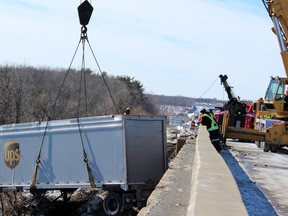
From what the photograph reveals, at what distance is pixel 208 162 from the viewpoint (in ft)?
24.3

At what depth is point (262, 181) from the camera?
10438 millimetres

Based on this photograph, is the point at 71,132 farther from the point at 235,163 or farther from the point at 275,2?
the point at 275,2

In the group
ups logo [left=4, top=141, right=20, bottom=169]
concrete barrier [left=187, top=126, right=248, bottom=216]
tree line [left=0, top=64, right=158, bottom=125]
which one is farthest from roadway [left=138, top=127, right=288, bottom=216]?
tree line [left=0, top=64, right=158, bottom=125]

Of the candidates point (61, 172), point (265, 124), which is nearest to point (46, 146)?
point (61, 172)

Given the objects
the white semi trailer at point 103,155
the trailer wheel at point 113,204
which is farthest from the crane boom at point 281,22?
the trailer wheel at point 113,204

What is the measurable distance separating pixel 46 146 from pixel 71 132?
1.22 metres

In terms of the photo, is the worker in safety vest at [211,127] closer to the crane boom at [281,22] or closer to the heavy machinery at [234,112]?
the crane boom at [281,22]

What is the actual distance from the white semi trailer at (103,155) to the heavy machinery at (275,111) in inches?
142

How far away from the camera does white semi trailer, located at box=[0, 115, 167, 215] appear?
45.0 ft

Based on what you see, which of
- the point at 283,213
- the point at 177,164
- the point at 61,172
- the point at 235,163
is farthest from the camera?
the point at 61,172

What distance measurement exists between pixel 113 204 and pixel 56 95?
47.6 m

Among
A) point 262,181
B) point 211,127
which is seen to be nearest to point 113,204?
point 211,127

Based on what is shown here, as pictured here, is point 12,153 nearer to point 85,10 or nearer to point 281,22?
point 85,10

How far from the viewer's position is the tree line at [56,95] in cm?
4716
